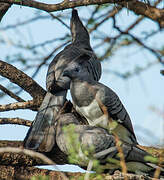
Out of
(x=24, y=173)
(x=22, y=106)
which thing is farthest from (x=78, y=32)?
(x=24, y=173)

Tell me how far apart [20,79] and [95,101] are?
2.72 feet

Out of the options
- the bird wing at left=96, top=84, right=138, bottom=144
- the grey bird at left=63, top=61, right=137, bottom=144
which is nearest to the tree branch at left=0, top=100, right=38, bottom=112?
the grey bird at left=63, top=61, right=137, bottom=144

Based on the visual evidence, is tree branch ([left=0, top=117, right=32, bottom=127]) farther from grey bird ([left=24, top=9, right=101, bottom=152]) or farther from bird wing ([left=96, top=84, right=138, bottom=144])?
bird wing ([left=96, top=84, right=138, bottom=144])

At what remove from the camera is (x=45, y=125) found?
4312 millimetres

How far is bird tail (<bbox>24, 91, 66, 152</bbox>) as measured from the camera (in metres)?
4.14

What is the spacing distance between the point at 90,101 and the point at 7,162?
1000mm

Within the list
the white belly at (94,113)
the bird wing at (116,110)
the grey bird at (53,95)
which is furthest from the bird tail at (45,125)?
the bird wing at (116,110)

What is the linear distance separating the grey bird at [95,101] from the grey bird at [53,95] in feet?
0.37

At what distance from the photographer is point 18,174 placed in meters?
3.82

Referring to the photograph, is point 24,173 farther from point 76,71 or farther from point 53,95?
point 76,71

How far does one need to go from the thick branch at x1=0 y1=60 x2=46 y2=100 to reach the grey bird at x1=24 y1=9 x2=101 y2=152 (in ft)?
0.58

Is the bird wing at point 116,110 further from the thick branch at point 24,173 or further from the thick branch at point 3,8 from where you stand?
the thick branch at point 3,8

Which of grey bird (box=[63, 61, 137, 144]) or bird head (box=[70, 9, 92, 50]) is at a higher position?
bird head (box=[70, 9, 92, 50])

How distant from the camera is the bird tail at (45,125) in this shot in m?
4.14
